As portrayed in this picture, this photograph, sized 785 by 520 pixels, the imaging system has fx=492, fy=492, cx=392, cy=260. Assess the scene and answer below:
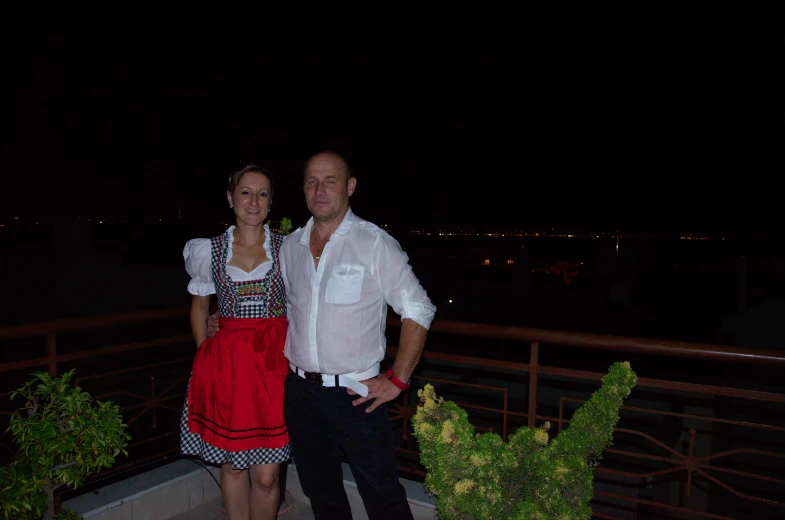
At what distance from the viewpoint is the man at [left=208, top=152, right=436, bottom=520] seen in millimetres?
1784

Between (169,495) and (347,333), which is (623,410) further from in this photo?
(347,333)

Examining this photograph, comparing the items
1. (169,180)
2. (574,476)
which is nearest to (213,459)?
(574,476)

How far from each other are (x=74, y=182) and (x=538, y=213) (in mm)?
39387

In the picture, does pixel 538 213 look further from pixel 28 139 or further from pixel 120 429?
pixel 120 429

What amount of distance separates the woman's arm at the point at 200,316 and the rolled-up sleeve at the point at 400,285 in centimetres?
93

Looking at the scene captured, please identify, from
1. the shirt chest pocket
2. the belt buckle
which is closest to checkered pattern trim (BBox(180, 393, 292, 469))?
the belt buckle

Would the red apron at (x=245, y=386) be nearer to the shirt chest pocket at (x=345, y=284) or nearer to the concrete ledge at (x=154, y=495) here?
the shirt chest pocket at (x=345, y=284)

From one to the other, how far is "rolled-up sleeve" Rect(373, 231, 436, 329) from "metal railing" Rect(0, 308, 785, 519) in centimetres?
60

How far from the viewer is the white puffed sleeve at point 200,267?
7.09ft

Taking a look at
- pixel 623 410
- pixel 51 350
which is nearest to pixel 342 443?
pixel 51 350

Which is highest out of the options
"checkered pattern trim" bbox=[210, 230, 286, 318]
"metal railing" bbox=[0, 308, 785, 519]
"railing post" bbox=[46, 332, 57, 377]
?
"checkered pattern trim" bbox=[210, 230, 286, 318]

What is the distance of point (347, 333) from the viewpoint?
179cm

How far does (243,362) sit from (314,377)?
327mm

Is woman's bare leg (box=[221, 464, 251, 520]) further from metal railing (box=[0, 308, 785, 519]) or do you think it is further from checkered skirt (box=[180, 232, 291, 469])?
metal railing (box=[0, 308, 785, 519])
